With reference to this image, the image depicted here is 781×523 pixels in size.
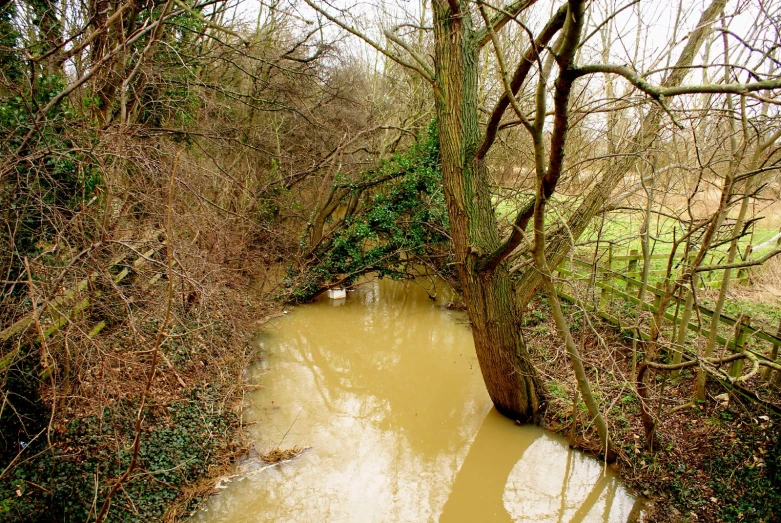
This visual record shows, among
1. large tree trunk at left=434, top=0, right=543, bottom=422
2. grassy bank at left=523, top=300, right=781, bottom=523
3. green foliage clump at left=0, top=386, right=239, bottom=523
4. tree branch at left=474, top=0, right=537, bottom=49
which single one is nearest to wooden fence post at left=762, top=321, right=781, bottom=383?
grassy bank at left=523, top=300, right=781, bottom=523

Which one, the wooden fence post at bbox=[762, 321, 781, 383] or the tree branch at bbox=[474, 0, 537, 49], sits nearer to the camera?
the tree branch at bbox=[474, 0, 537, 49]

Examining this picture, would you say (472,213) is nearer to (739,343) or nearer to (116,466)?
(739,343)

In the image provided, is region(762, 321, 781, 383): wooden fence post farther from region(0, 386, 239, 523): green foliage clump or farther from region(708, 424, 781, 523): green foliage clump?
region(0, 386, 239, 523): green foliage clump

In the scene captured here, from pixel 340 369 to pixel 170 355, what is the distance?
3.33 meters

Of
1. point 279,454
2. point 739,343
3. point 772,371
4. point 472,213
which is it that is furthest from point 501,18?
point 279,454

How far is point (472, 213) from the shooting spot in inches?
236

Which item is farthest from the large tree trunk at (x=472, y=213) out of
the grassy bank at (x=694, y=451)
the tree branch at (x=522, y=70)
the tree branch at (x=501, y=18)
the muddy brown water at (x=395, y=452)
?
the muddy brown water at (x=395, y=452)

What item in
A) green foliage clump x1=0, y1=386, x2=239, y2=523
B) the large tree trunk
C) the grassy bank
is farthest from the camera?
the large tree trunk

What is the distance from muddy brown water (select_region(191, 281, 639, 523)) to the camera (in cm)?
554

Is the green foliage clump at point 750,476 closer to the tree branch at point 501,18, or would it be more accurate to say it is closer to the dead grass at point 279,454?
the dead grass at point 279,454

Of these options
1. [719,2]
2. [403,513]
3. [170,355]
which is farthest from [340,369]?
[719,2]

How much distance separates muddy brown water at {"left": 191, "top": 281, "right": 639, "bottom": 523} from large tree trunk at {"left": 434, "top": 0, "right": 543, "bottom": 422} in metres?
0.99

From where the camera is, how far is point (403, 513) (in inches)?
217

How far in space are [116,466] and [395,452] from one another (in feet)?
11.2
